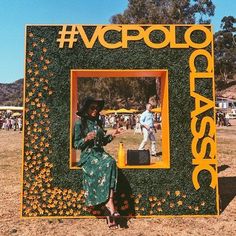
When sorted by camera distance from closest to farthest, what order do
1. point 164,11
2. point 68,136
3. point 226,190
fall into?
point 68,136, point 226,190, point 164,11

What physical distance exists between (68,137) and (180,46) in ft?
8.28

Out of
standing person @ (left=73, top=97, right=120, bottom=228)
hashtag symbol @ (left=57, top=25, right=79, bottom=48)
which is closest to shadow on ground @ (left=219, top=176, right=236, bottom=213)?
standing person @ (left=73, top=97, right=120, bottom=228)

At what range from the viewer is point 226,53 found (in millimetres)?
77375

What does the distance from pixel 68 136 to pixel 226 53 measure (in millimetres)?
77243

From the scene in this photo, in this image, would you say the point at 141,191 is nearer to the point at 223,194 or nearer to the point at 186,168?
the point at 186,168

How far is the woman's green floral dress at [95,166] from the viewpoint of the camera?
519cm

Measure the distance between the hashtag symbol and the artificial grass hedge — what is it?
9cm

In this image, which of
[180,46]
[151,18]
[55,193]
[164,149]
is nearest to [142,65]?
[180,46]

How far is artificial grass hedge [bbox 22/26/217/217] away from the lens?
5.91 metres

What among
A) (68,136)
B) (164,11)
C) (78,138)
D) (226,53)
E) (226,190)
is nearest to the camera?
(78,138)

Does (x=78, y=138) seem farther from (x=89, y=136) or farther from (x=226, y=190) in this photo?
(x=226, y=190)

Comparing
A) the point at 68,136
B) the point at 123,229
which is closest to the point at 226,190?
the point at 123,229

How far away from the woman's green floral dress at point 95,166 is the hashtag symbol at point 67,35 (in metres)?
1.44

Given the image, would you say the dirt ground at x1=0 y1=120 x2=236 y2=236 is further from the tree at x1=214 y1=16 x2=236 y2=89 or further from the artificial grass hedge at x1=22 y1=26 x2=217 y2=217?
the tree at x1=214 y1=16 x2=236 y2=89
